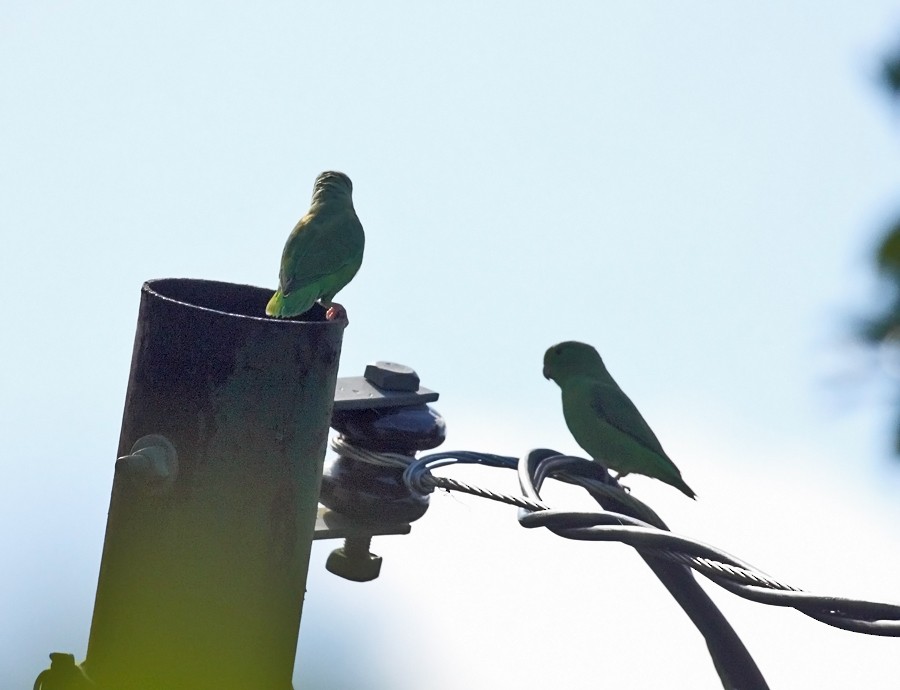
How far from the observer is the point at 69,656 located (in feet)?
6.15

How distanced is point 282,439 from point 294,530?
0.16 meters

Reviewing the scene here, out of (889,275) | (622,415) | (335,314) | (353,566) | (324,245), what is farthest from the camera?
(889,275)

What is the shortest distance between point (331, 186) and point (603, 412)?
107 centimetres

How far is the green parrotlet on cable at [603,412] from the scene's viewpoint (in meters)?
3.57

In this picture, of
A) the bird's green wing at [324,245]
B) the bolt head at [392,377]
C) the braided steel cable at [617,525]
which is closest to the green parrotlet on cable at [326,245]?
the bird's green wing at [324,245]

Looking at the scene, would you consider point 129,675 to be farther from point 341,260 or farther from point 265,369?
point 341,260

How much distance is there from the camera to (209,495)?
178 cm

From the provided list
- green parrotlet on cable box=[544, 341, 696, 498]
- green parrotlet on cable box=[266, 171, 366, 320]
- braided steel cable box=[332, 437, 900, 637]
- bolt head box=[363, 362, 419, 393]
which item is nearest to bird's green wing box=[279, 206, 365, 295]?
green parrotlet on cable box=[266, 171, 366, 320]

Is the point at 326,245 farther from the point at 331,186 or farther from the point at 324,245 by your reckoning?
the point at 331,186

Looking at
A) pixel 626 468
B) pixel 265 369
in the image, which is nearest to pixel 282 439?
pixel 265 369

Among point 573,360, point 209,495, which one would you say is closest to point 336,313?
point 209,495

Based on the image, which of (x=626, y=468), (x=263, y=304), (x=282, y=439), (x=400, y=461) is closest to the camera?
(x=282, y=439)

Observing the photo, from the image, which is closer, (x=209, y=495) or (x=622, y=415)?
(x=209, y=495)

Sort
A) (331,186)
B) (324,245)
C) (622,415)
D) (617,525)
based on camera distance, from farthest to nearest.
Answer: (622,415) < (331,186) < (324,245) < (617,525)
